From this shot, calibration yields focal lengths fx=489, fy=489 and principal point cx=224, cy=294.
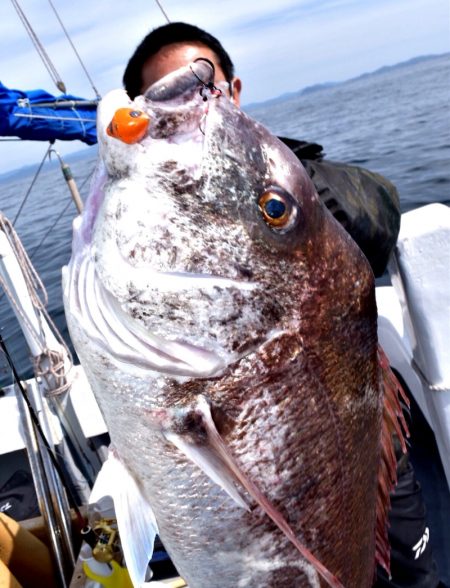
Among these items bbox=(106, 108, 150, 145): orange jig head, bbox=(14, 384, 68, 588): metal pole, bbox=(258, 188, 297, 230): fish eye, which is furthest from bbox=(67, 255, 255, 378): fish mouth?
bbox=(14, 384, 68, 588): metal pole

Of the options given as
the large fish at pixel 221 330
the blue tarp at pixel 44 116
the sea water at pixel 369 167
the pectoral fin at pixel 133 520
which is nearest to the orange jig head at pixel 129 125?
the large fish at pixel 221 330

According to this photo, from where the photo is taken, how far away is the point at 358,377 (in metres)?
1.35

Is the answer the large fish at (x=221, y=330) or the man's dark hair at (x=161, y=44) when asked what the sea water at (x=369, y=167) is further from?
the large fish at (x=221, y=330)

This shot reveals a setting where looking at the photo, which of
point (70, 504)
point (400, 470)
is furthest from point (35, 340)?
point (400, 470)

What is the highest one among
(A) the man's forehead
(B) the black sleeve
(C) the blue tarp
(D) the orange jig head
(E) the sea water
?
(C) the blue tarp

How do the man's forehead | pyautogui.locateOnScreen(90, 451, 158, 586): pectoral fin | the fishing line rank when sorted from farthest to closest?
the fishing line
the man's forehead
pyautogui.locateOnScreen(90, 451, 158, 586): pectoral fin

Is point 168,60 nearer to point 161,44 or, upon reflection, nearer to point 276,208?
point 161,44

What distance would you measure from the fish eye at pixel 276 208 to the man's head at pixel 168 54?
1335 mm

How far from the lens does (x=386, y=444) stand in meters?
1.50

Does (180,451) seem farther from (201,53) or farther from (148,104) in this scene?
(201,53)

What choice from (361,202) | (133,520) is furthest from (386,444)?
(361,202)

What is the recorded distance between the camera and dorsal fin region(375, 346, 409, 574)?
1479mm

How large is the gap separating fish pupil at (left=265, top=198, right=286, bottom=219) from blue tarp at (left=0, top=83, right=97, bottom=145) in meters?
3.88

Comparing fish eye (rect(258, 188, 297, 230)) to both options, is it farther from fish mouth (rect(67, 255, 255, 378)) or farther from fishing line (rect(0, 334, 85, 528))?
fishing line (rect(0, 334, 85, 528))
